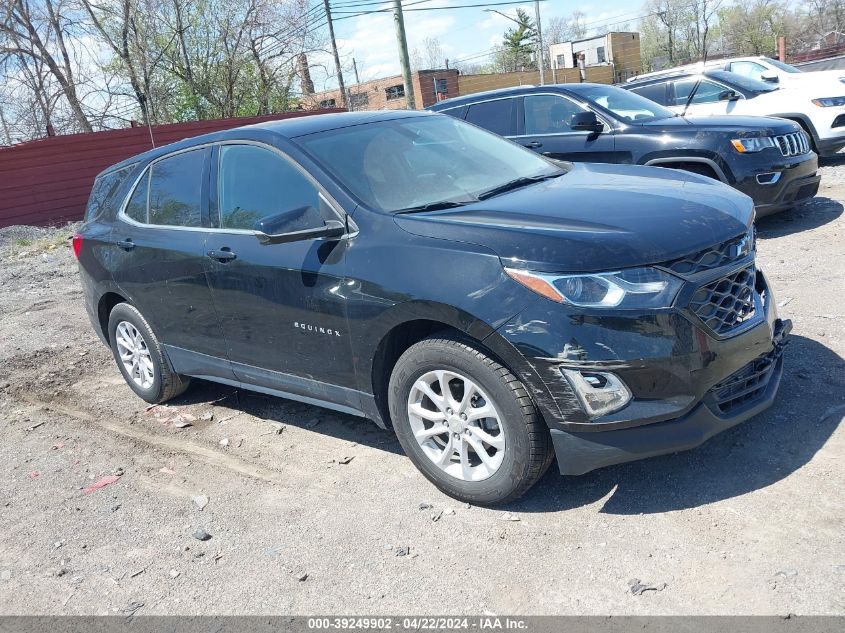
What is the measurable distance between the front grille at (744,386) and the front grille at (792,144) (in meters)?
4.84

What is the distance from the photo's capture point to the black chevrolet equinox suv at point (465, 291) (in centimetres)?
307

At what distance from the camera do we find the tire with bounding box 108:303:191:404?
5285 mm

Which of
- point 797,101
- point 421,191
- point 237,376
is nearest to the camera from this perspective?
point 421,191

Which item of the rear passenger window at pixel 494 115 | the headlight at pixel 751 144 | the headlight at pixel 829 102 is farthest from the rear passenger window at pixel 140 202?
the headlight at pixel 829 102

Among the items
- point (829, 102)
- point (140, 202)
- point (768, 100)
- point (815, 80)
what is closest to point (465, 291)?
point (140, 202)

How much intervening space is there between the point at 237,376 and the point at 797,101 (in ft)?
31.2

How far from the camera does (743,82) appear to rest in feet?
36.0

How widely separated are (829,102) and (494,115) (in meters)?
5.28

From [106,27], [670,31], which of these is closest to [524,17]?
[670,31]

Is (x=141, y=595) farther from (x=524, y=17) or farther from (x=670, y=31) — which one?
(x=524, y=17)

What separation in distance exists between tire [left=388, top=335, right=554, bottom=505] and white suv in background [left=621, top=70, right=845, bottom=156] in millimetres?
8833

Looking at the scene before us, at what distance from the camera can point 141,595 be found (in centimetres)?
330

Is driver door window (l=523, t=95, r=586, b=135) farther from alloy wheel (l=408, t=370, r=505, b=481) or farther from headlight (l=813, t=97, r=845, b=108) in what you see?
alloy wheel (l=408, t=370, r=505, b=481)

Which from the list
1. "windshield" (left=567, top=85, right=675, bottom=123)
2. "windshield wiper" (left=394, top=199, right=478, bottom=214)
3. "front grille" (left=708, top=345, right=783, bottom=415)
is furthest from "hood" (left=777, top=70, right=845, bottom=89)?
"windshield wiper" (left=394, top=199, right=478, bottom=214)
